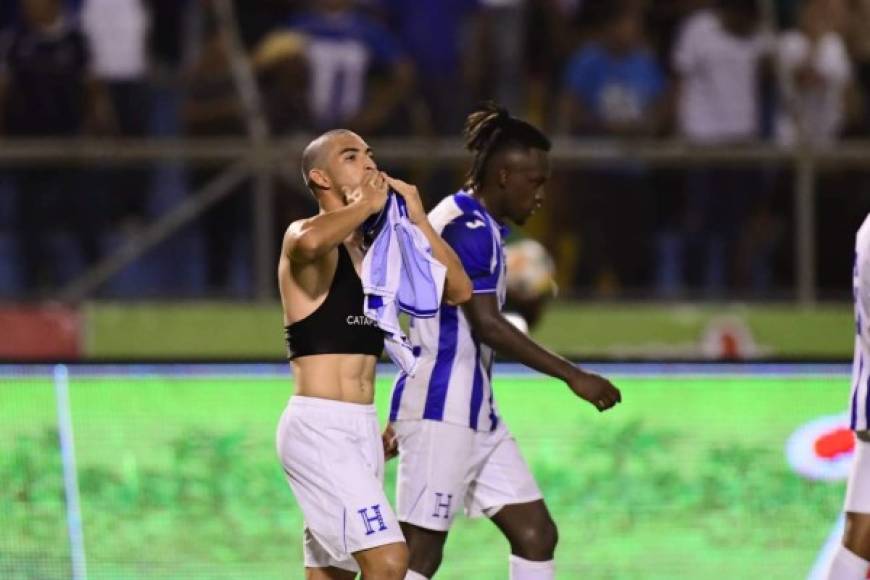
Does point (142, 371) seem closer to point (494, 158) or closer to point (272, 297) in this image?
point (494, 158)

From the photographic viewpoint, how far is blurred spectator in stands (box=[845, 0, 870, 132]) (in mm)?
12805

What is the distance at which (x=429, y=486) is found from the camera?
7.07 m

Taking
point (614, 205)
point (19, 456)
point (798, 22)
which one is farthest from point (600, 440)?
point (798, 22)

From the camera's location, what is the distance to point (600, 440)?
27.8 ft

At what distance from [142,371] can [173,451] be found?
39cm

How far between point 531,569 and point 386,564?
1055 millimetres

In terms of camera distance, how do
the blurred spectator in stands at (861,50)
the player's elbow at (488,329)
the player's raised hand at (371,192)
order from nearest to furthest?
1. the player's raised hand at (371,192)
2. the player's elbow at (488,329)
3. the blurred spectator in stands at (861,50)

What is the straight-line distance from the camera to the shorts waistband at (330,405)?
251 inches

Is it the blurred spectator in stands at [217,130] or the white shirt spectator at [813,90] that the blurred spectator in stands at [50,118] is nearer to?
the blurred spectator in stands at [217,130]

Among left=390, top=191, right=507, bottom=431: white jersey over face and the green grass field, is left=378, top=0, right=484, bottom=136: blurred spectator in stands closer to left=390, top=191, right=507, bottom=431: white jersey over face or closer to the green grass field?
the green grass field

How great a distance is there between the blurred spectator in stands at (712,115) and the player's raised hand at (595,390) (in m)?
6.07

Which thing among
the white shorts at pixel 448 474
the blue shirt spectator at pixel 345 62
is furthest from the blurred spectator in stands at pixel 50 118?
the white shorts at pixel 448 474

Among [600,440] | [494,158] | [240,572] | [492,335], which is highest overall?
[494,158]

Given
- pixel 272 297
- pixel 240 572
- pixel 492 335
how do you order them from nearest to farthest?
pixel 492 335, pixel 240 572, pixel 272 297
